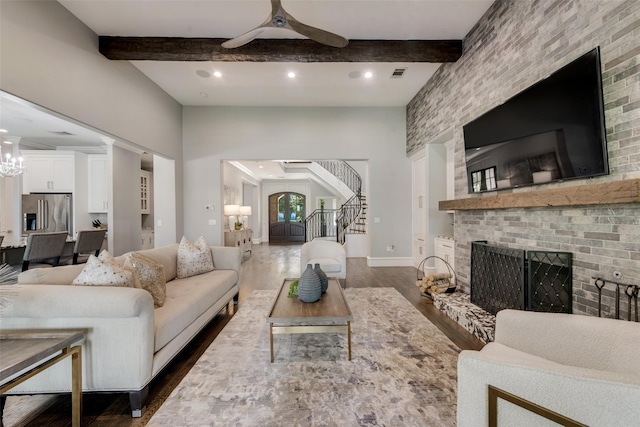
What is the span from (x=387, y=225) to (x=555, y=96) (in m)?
4.03

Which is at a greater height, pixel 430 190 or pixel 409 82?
pixel 409 82

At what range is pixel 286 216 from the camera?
12352 millimetres

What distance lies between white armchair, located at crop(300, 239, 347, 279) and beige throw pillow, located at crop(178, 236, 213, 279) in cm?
145

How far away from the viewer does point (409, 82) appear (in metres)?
4.83

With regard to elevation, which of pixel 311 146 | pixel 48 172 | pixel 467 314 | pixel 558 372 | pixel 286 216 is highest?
pixel 311 146

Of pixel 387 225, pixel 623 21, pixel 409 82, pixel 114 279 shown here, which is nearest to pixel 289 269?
pixel 387 225

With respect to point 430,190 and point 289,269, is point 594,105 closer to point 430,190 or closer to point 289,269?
point 430,190

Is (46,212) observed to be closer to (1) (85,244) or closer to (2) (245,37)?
(1) (85,244)

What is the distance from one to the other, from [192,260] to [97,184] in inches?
184

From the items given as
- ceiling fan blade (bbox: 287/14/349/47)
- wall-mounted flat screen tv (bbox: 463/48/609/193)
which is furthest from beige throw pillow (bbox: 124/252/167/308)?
wall-mounted flat screen tv (bbox: 463/48/609/193)

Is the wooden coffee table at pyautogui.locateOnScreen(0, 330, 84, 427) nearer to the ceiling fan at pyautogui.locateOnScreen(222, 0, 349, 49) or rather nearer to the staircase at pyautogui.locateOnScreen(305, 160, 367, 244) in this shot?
the ceiling fan at pyautogui.locateOnScreen(222, 0, 349, 49)

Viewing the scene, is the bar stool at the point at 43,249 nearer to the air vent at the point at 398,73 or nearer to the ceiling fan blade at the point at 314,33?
the ceiling fan blade at the point at 314,33

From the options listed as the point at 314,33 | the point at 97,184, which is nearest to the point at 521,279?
the point at 314,33

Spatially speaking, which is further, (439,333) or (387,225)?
(387,225)
